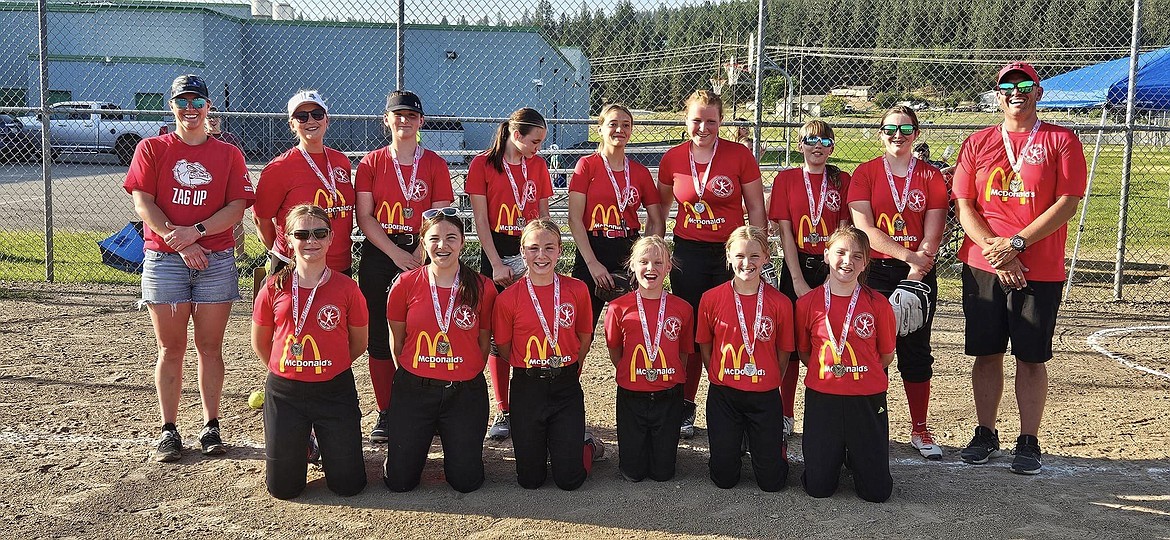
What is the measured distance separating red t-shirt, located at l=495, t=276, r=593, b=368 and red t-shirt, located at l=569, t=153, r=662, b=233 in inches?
26.6

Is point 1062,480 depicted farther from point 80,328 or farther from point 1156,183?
point 1156,183

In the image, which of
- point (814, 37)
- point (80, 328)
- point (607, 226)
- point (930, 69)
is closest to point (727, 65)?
point (814, 37)

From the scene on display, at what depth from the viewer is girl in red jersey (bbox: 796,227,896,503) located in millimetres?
4559

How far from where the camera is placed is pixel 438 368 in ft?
15.3

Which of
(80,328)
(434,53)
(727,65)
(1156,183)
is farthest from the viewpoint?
(1156,183)

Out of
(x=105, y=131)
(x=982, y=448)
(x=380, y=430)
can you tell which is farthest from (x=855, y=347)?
(x=105, y=131)

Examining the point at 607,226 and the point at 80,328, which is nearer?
the point at 607,226

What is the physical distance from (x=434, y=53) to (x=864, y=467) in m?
8.75

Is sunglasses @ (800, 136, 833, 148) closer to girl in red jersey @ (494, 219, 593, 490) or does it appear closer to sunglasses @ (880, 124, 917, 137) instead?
sunglasses @ (880, 124, 917, 137)

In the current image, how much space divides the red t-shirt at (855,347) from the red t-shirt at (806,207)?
590mm

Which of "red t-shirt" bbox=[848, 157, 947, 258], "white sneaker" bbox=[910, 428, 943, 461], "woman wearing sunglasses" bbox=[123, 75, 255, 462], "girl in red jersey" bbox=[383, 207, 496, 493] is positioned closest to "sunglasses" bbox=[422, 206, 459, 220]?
"girl in red jersey" bbox=[383, 207, 496, 493]

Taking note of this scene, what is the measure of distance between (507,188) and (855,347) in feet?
6.57

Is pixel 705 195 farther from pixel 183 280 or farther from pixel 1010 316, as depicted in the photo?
pixel 183 280

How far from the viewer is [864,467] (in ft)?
14.9
